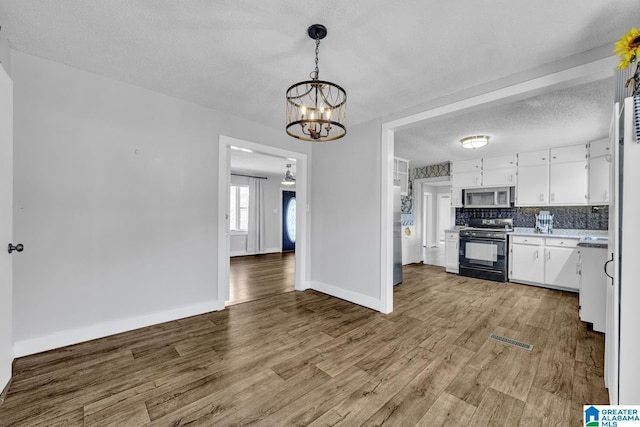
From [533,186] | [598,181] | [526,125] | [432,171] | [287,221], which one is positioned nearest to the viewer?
[526,125]

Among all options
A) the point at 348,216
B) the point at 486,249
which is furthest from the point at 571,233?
the point at 348,216

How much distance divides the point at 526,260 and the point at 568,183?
149 centimetres

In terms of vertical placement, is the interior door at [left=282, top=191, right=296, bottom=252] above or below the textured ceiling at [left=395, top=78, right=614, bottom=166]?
below

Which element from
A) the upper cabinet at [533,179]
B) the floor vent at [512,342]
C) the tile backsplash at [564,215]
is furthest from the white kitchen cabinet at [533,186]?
the floor vent at [512,342]

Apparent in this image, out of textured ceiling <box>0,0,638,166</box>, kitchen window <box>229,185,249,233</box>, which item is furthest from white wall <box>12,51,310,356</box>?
kitchen window <box>229,185,249,233</box>

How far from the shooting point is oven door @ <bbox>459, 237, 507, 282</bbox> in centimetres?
493

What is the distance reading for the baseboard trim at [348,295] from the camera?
3.45 m

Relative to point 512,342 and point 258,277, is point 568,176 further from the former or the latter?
point 258,277

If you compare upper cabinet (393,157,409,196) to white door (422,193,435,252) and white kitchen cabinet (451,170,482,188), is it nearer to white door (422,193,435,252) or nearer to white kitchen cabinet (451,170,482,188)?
white kitchen cabinet (451,170,482,188)

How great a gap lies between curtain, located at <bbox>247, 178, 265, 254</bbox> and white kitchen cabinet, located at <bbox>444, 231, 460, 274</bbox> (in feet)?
17.3

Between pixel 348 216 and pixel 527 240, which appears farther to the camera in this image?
pixel 527 240

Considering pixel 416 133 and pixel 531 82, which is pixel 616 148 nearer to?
pixel 531 82

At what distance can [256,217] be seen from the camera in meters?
8.26

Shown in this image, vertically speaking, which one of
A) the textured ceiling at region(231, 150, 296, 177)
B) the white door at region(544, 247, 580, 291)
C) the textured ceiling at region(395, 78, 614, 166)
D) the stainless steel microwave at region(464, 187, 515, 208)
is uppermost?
the textured ceiling at region(395, 78, 614, 166)
